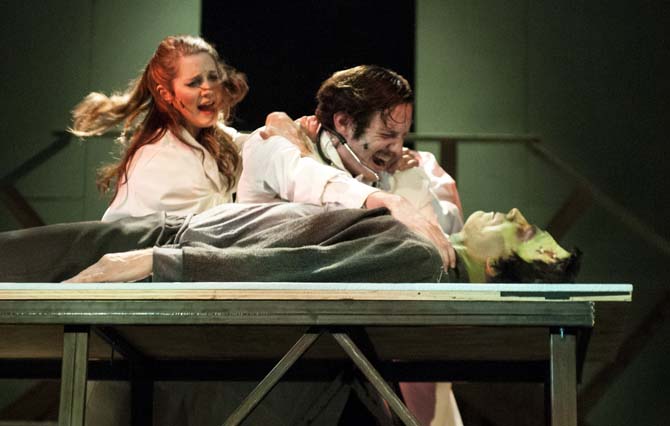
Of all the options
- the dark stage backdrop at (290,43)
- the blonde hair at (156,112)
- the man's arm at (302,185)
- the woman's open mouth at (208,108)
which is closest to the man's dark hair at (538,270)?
the man's arm at (302,185)

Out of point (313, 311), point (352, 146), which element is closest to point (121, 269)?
point (313, 311)

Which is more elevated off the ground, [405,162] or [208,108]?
[208,108]

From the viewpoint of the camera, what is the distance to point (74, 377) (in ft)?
6.66

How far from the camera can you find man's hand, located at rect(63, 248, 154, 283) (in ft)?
7.18

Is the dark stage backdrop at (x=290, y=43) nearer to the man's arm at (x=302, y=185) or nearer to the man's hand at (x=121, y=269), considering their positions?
the man's arm at (x=302, y=185)

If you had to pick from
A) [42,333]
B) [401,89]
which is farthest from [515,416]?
[42,333]

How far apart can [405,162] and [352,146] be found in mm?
181

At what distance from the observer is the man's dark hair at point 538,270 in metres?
2.16

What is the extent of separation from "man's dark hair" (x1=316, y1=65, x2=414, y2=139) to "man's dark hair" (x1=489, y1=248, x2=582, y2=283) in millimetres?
727

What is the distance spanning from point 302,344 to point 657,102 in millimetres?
3031

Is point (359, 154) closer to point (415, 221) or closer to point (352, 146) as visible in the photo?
point (352, 146)

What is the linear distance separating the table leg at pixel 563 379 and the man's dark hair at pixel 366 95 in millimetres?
963

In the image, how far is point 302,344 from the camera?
6.62ft

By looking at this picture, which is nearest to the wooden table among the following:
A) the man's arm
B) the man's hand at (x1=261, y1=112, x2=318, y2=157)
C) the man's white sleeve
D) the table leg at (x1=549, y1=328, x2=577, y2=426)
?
the table leg at (x1=549, y1=328, x2=577, y2=426)
